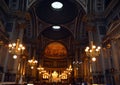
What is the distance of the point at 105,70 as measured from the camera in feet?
43.0

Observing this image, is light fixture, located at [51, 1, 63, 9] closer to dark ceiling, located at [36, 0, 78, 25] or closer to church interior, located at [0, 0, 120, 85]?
church interior, located at [0, 0, 120, 85]

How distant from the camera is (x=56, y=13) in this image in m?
25.2

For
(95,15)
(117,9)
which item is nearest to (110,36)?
(117,9)

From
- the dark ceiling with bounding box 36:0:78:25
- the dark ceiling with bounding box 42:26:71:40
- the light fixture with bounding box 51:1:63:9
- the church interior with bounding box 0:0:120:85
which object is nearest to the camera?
the church interior with bounding box 0:0:120:85

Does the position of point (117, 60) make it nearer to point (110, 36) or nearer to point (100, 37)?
point (110, 36)

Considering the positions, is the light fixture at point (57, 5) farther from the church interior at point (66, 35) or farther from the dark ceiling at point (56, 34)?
the dark ceiling at point (56, 34)

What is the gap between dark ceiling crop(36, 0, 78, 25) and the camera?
2305 centimetres

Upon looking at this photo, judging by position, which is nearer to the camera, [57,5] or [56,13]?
[57,5]

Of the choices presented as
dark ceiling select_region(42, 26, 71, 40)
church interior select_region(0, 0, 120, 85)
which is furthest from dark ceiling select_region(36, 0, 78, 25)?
dark ceiling select_region(42, 26, 71, 40)

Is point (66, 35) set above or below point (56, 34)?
below

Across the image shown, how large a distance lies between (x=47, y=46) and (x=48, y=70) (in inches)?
205

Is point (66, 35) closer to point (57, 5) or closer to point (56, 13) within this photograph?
point (56, 13)

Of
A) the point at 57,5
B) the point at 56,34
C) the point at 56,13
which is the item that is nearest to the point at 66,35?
the point at 56,34

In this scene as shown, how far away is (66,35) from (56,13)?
262 inches
